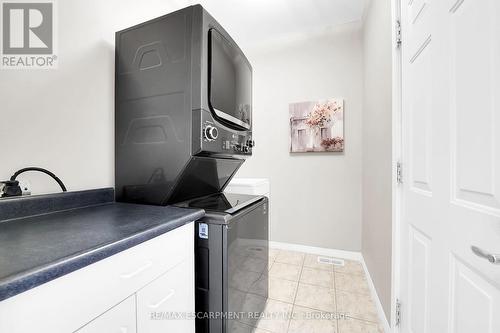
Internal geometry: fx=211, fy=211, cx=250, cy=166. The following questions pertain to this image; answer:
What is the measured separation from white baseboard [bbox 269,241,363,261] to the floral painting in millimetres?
1354

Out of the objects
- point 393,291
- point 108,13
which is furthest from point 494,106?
point 108,13

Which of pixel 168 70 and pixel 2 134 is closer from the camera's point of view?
pixel 2 134

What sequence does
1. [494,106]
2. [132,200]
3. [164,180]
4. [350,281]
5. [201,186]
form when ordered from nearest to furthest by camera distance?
[494,106]
[164,180]
[132,200]
[201,186]
[350,281]

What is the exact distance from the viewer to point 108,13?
1400 mm

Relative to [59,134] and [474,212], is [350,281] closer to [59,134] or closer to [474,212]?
[474,212]

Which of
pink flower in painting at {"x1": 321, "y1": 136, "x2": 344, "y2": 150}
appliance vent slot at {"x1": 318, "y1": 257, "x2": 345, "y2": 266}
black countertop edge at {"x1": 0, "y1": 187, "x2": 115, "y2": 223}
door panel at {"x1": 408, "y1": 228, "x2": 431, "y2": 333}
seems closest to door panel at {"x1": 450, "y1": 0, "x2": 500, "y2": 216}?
door panel at {"x1": 408, "y1": 228, "x2": 431, "y2": 333}

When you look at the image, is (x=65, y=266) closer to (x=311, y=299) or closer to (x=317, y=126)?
(x=311, y=299)

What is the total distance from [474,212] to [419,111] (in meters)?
0.62

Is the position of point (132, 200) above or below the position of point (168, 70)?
below

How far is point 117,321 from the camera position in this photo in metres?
0.67

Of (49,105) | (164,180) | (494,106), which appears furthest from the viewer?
(164,180)

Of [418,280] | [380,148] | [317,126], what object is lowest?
[418,280]

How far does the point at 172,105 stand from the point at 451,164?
136 centimetres

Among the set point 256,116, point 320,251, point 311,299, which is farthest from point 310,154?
point 311,299
